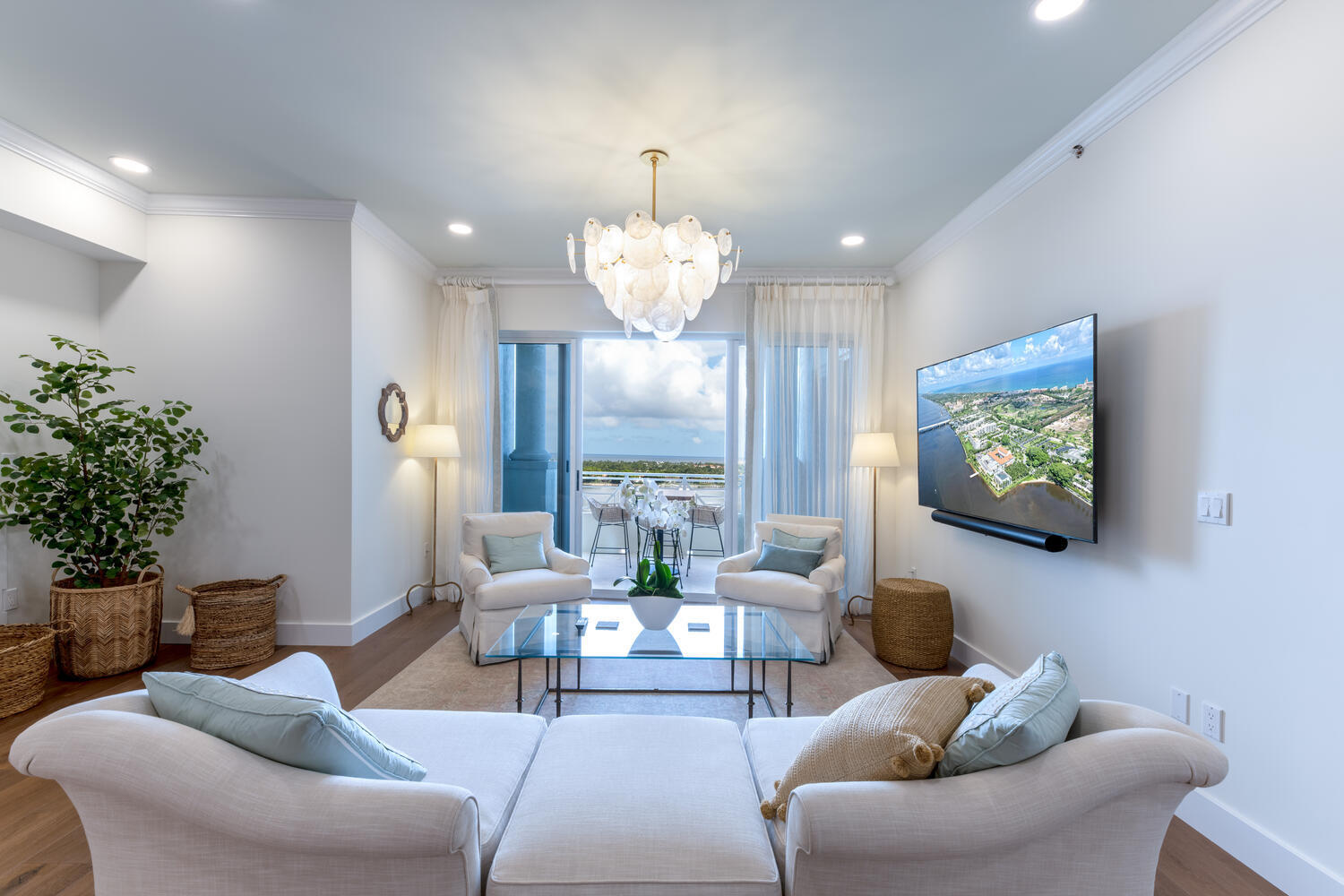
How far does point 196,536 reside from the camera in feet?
13.0

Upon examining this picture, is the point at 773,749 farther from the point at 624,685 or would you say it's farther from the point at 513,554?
the point at 513,554

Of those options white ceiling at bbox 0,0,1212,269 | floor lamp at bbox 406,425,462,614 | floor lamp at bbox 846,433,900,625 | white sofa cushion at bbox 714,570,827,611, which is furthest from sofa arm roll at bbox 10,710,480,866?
floor lamp at bbox 846,433,900,625

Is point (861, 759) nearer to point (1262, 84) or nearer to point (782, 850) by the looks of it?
point (782, 850)

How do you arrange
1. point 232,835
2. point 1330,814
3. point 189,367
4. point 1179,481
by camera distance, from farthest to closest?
point 189,367 → point 1179,481 → point 1330,814 → point 232,835

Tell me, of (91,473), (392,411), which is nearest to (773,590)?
(392,411)

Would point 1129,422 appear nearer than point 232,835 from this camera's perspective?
No

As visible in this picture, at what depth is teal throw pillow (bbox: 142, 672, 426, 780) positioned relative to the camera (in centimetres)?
123

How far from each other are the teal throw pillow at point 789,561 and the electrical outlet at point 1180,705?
202 cm

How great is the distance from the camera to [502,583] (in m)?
3.85

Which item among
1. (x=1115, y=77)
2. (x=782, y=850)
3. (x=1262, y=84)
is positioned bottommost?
(x=782, y=850)

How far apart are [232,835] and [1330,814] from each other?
264 centimetres

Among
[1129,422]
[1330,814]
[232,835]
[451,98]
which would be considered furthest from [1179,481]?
[451,98]

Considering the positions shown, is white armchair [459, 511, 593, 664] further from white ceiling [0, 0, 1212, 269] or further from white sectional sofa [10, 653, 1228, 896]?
white sectional sofa [10, 653, 1228, 896]

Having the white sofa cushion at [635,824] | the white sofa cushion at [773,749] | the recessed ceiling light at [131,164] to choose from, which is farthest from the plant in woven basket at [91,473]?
the white sofa cushion at [773,749]
